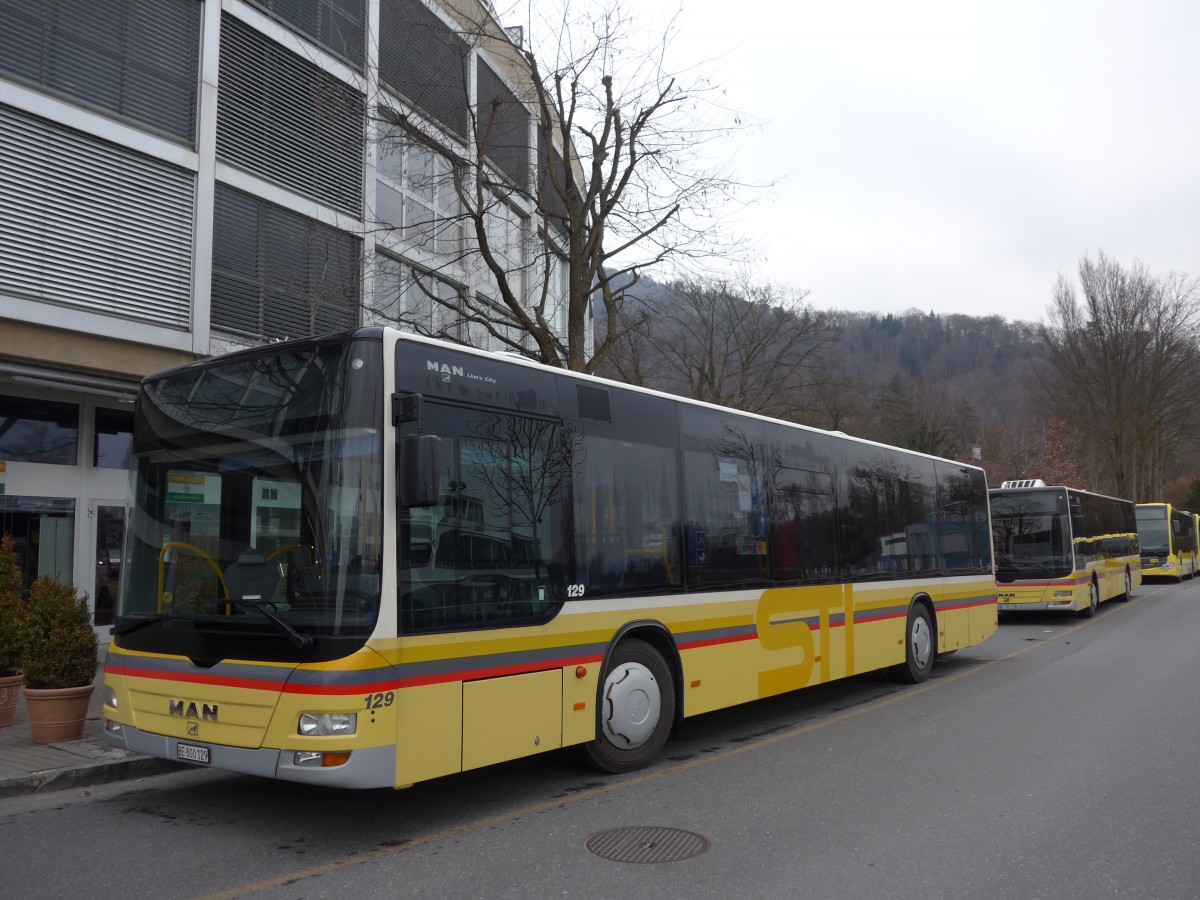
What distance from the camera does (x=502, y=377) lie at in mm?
6492

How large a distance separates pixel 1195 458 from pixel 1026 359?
2001cm

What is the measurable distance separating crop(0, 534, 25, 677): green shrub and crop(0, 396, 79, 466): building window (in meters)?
4.50

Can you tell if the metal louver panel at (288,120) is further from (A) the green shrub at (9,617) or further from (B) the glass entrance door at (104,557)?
(A) the green shrub at (9,617)

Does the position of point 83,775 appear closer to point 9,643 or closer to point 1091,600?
point 9,643

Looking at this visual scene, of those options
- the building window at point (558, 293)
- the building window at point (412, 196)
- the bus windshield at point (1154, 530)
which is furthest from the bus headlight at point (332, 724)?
the bus windshield at point (1154, 530)

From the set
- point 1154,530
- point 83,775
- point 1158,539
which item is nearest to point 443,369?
point 83,775

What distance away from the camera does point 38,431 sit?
13047 millimetres

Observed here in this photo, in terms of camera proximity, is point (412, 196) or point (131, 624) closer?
point (131, 624)

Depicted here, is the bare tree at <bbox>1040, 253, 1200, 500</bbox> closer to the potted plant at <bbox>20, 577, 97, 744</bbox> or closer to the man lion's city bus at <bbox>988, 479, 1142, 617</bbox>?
the man lion's city bus at <bbox>988, 479, 1142, 617</bbox>

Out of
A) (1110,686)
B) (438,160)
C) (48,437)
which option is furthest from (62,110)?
(1110,686)

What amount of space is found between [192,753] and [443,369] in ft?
8.92

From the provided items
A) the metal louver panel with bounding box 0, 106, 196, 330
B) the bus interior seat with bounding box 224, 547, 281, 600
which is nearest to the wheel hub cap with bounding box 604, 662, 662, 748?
the bus interior seat with bounding box 224, 547, 281, 600

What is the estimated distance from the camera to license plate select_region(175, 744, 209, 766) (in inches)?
222

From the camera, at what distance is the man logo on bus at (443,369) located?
595 cm
